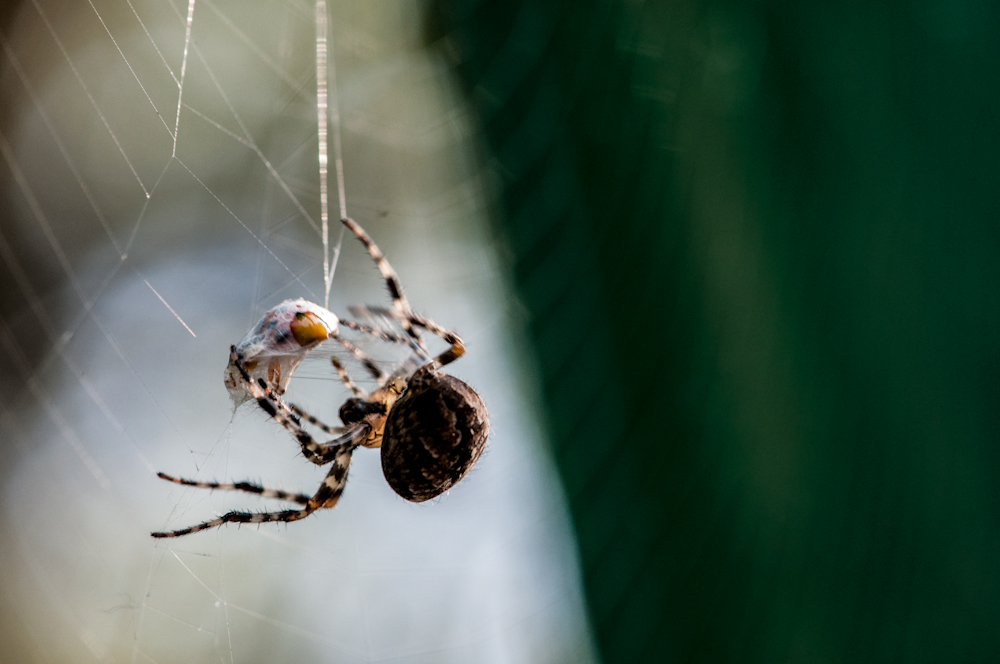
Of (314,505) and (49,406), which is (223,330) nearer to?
(49,406)

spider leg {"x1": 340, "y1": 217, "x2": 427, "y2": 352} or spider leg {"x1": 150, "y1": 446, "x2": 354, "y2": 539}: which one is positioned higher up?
spider leg {"x1": 340, "y1": 217, "x2": 427, "y2": 352}

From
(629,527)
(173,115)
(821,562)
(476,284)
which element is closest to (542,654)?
(629,527)

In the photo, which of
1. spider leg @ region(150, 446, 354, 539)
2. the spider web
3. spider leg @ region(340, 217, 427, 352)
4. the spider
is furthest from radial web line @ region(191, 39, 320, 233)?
spider leg @ region(150, 446, 354, 539)

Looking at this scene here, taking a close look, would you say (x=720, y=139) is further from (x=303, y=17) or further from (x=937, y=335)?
(x=303, y=17)

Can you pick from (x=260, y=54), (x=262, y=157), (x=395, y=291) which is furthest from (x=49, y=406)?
(x=260, y=54)

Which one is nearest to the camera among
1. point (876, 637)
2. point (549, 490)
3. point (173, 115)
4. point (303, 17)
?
point (876, 637)

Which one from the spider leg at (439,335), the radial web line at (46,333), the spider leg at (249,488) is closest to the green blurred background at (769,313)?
the spider leg at (439,335)

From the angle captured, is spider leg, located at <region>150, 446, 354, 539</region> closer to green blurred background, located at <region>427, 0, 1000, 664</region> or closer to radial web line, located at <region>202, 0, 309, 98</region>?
green blurred background, located at <region>427, 0, 1000, 664</region>
